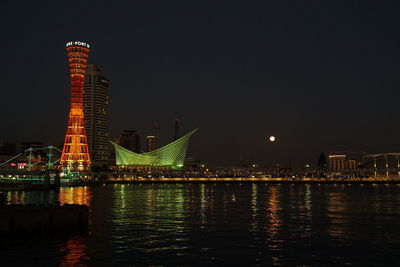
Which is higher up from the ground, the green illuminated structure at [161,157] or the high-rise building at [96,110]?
the high-rise building at [96,110]

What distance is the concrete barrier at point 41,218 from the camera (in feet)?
61.1

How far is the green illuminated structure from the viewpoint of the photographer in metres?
134

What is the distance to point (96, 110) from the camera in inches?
7288

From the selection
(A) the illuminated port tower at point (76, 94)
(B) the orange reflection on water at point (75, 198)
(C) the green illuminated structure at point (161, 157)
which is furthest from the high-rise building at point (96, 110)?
(B) the orange reflection on water at point (75, 198)

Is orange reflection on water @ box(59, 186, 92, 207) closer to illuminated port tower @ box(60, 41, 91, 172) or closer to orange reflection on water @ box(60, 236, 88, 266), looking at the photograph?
orange reflection on water @ box(60, 236, 88, 266)

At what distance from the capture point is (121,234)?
19.9 m

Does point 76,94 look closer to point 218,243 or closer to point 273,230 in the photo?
point 273,230

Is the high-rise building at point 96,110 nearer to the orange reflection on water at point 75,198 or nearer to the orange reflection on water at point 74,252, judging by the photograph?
the orange reflection on water at point 75,198

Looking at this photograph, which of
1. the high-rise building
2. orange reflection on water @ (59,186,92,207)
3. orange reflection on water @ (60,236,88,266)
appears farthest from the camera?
the high-rise building

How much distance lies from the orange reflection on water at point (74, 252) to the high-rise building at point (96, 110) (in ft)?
530

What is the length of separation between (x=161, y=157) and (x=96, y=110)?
54.8 metres

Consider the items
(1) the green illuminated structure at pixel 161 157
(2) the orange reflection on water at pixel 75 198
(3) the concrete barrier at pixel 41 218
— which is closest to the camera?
(3) the concrete barrier at pixel 41 218

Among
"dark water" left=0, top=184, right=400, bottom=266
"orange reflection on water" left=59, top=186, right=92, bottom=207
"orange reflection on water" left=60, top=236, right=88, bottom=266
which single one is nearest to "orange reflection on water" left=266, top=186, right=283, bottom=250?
"dark water" left=0, top=184, right=400, bottom=266

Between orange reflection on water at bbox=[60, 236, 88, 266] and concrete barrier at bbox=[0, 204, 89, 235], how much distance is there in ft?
6.10
